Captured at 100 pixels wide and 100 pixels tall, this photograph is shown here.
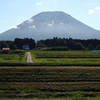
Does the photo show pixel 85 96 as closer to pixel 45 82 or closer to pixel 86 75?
pixel 45 82

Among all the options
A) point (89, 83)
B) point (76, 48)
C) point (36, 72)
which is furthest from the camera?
point (76, 48)

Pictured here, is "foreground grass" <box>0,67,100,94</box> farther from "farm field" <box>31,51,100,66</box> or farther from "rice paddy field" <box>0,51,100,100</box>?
"farm field" <box>31,51,100,66</box>

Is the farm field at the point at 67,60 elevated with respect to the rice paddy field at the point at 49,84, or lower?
elevated

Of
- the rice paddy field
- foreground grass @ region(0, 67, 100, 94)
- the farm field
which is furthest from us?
the farm field

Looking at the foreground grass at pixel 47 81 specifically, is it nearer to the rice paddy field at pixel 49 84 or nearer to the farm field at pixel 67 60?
the rice paddy field at pixel 49 84

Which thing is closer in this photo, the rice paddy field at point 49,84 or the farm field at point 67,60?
the rice paddy field at point 49,84

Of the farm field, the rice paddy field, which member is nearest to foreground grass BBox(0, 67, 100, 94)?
the rice paddy field

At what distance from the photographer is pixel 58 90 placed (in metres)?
19.5

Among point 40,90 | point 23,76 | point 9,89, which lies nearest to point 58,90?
point 40,90

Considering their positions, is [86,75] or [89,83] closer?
[89,83]

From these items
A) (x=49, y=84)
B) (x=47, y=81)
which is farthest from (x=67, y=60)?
(x=49, y=84)

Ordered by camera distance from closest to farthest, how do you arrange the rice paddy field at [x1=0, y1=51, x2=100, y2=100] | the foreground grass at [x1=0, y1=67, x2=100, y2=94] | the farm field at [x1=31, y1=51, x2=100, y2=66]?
the rice paddy field at [x1=0, y1=51, x2=100, y2=100] < the foreground grass at [x1=0, y1=67, x2=100, y2=94] < the farm field at [x1=31, y1=51, x2=100, y2=66]

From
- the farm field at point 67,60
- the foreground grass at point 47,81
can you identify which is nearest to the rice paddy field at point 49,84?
the foreground grass at point 47,81

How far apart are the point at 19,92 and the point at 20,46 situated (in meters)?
100
